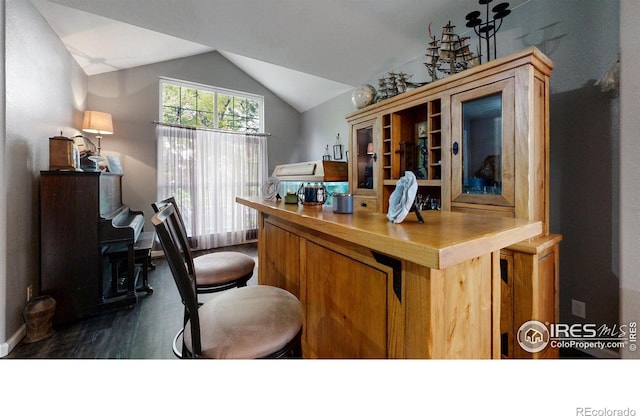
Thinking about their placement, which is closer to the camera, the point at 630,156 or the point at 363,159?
the point at 630,156

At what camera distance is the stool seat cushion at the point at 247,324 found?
0.82 m

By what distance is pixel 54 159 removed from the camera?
2.07m

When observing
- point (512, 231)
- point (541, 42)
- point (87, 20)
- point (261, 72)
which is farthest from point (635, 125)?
point (261, 72)

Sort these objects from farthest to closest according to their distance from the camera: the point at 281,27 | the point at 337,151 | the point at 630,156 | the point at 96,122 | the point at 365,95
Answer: the point at 337,151 → the point at 96,122 → the point at 365,95 → the point at 281,27 → the point at 630,156

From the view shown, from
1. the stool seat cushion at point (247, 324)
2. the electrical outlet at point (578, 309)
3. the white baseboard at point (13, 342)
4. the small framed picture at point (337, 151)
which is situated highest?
the small framed picture at point (337, 151)

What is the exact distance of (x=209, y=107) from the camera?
444cm

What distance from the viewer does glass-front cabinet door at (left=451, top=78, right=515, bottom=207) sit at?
4.71 ft

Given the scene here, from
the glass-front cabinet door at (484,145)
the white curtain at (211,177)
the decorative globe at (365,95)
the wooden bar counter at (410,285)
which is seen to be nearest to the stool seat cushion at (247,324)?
the wooden bar counter at (410,285)

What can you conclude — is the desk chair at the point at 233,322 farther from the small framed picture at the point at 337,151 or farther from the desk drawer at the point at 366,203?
the small framed picture at the point at 337,151

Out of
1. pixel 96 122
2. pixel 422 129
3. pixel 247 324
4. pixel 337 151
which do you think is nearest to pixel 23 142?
pixel 96 122

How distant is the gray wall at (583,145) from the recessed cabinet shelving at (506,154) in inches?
13.5

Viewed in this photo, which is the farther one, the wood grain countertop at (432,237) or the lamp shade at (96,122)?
the lamp shade at (96,122)

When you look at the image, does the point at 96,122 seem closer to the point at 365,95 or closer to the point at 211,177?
the point at 211,177

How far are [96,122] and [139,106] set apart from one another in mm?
890
